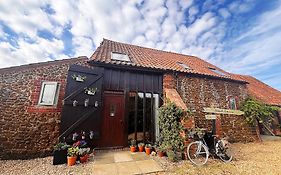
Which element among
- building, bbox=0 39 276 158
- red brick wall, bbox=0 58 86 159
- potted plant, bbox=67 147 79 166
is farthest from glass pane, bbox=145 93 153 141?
red brick wall, bbox=0 58 86 159

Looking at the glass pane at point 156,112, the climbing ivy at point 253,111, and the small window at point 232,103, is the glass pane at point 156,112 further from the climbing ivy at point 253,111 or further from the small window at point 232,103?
the climbing ivy at point 253,111

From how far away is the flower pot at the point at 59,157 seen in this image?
451 cm

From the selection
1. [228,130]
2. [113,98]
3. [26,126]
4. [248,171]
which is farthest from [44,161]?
[228,130]

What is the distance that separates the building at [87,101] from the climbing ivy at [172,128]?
13.8 inches

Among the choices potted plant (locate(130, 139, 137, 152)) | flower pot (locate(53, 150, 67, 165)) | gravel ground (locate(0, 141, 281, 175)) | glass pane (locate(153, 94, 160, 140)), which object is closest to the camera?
gravel ground (locate(0, 141, 281, 175))

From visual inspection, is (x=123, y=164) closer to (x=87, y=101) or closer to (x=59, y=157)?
(x=59, y=157)

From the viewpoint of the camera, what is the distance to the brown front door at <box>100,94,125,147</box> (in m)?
6.23

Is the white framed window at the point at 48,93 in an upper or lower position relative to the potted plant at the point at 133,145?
upper

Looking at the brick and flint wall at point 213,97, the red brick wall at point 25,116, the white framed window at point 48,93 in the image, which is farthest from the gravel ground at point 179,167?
the brick and flint wall at point 213,97

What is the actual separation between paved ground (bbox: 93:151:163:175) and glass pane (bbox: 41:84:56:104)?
9.80ft

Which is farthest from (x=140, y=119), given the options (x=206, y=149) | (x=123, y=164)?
(x=206, y=149)

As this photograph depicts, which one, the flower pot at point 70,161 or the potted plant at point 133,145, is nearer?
the flower pot at point 70,161

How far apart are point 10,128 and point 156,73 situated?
6.55 meters

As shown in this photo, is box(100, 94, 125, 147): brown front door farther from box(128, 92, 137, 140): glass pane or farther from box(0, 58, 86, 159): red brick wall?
box(0, 58, 86, 159): red brick wall
